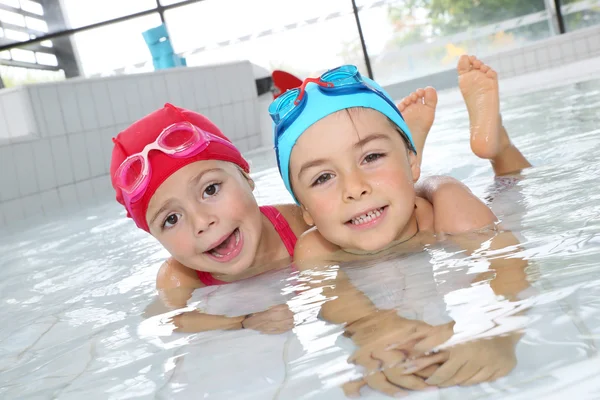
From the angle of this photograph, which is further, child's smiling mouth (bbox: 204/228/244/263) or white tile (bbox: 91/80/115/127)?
white tile (bbox: 91/80/115/127)

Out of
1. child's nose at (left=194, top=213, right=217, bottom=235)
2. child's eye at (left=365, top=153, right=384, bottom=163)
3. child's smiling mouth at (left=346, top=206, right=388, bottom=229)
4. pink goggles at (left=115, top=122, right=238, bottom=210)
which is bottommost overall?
child's smiling mouth at (left=346, top=206, right=388, bottom=229)

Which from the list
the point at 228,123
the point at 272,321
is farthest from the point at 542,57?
the point at 272,321

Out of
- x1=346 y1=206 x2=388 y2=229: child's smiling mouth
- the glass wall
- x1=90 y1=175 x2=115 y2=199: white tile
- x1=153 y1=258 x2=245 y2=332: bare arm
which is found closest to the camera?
x1=153 y1=258 x2=245 y2=332: bare arm

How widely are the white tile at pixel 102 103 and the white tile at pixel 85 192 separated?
0.72 meters

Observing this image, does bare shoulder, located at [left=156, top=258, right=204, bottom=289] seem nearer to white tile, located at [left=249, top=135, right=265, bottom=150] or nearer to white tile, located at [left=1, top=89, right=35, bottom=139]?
white tile, located at [left=1, top=89, right=35, bottom=139]

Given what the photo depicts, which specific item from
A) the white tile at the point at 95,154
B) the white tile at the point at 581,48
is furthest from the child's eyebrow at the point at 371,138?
the white tile at the point at 581,48

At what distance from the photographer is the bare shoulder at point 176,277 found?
267 centimetres

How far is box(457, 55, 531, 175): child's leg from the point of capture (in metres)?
3.14

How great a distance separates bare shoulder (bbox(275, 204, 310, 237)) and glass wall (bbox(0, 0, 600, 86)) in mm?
9955

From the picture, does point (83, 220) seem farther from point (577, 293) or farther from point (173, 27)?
point (173, 27)

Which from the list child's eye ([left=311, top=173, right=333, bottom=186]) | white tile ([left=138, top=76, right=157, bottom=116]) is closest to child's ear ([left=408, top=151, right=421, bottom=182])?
child's eye ([left=311, top=173, right=333, bottom=186])

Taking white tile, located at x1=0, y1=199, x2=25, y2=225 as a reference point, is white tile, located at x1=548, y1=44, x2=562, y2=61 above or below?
above

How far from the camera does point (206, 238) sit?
7.72ft

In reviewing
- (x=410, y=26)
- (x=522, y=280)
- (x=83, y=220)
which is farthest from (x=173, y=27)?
(x=522, y=280)
